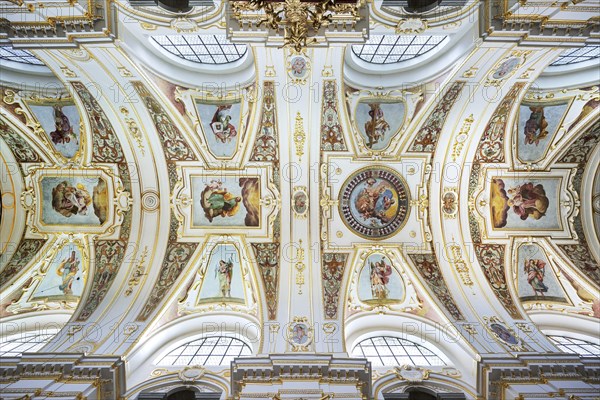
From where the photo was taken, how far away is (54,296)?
13562 millimetres

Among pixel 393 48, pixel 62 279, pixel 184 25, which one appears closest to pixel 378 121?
pixel 393 48

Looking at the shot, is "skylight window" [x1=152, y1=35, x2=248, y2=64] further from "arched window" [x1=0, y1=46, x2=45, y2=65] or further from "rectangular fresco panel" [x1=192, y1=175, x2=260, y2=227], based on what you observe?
"rectangular fresco panel" [x1=192, y1=175, x2=260, y2=227]

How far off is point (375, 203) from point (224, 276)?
5898 mm

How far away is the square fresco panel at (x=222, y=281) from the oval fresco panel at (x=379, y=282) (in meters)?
4.21

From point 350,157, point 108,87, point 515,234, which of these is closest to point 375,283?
point 350,157

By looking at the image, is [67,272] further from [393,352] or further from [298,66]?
[393,352]

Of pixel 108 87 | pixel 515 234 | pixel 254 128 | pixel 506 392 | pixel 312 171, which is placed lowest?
pixel 506 392

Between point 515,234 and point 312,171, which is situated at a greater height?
point 312,171

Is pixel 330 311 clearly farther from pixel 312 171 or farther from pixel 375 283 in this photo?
pixel 312 171

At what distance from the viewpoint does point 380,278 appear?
14086mm

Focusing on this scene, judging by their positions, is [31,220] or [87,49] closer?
[87,49]

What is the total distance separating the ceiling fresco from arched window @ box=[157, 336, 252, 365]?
0.54 meters

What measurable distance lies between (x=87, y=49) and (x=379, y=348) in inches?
461

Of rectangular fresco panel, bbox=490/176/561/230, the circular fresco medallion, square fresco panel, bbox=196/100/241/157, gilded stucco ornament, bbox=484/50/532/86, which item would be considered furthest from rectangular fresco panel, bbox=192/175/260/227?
rectangular fresco panel, bbox=490/176/561/230
